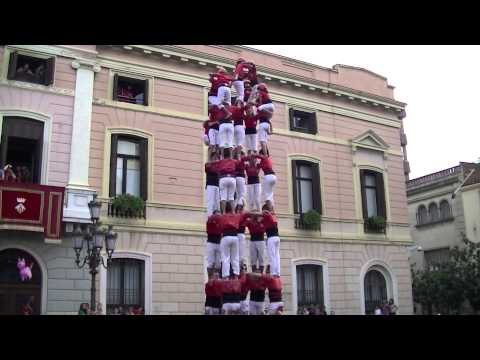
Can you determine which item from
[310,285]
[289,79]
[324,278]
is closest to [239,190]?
[310,285]

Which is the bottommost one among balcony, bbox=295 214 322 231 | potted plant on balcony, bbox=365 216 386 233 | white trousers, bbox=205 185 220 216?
white trousers, bbox=205 185 220 216

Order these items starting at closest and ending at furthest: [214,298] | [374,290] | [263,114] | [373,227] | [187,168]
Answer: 1. [214,298]
2. [263,114]
3. [187,168]
4. [374,290]
5. [373,227]

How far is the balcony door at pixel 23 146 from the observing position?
13672 millimetres

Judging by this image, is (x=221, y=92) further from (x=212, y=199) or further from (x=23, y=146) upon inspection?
(x=23, y=146)

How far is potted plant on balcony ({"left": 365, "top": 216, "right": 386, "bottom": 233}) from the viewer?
19356 millimetres

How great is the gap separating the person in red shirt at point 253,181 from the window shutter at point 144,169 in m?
5.84

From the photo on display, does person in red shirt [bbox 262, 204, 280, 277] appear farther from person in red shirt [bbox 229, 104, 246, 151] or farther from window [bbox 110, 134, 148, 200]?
window [bbox 110, 134, 148, 200]

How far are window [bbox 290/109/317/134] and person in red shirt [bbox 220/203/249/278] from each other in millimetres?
9714

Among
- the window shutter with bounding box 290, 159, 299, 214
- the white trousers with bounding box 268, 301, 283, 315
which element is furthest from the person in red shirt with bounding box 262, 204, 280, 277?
the window shutter with bounding box 290, 159, 299, 214

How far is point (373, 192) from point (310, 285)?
14.4 feet

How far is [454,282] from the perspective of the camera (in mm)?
20969

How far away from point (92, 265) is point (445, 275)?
47.1ft

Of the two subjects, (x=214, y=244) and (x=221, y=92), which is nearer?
(x=214, y=244)

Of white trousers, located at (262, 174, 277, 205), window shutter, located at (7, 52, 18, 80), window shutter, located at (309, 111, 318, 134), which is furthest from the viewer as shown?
window shutter, located at (309, 111, 318, 134)
